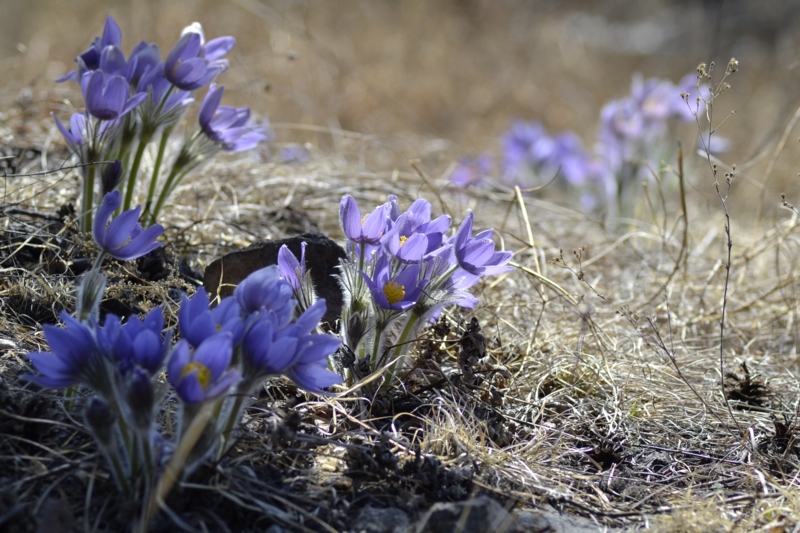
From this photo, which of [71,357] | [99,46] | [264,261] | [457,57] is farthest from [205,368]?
[457,57]

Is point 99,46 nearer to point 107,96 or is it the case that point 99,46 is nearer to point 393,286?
point 107,96

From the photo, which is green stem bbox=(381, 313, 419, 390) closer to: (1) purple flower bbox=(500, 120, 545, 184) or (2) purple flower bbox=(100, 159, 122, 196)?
(2) purple flower bbox=(100, 159, 122, 196)

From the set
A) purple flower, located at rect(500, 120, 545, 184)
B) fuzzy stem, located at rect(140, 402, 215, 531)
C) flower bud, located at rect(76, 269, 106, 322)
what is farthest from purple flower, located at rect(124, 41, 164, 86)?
purple flower, located at rect(500, 120, 545, 184)

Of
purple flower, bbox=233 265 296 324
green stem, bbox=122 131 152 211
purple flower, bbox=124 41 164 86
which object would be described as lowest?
purple flower, bbox=233 265 296 324

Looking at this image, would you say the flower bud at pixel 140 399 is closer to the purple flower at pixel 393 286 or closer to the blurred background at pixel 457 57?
the purple flower at pixel 393 286

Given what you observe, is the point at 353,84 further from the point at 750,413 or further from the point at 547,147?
the point at 750,413

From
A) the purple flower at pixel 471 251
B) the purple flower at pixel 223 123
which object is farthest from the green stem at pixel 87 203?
the purple flower at pixel 471 251
